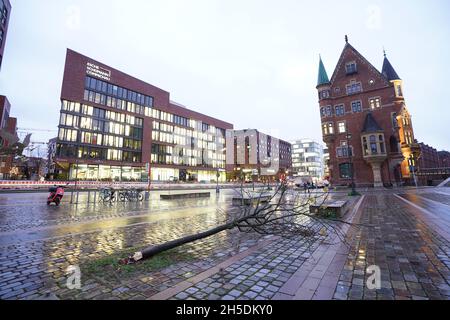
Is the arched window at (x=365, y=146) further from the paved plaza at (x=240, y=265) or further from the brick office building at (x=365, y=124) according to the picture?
the paved plaza at (x=240, y=265)

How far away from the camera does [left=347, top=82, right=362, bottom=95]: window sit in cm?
3716

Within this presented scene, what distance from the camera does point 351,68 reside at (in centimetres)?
3819

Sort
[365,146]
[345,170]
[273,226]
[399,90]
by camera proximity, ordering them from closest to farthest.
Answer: [273,226], [365,146], [399,90], [345,170]

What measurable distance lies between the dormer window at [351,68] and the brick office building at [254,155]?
183ft

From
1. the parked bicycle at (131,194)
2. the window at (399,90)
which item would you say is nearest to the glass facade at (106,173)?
the parked bicycle at (131,194)

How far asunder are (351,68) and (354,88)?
380 centimetres

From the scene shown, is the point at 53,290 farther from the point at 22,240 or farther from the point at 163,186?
the point at 163,186

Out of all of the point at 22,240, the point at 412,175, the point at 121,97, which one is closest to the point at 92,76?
the point at 121,97

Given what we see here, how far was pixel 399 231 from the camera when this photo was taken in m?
6.39

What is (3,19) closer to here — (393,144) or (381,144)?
(381,144)

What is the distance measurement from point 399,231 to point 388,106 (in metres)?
36.5

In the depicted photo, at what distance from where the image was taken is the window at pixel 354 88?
37156 millimetres

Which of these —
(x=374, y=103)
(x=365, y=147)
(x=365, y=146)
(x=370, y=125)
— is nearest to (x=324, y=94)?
(x=374, y=103)

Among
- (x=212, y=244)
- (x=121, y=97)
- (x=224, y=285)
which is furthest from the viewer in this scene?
(x=121, y=97)
